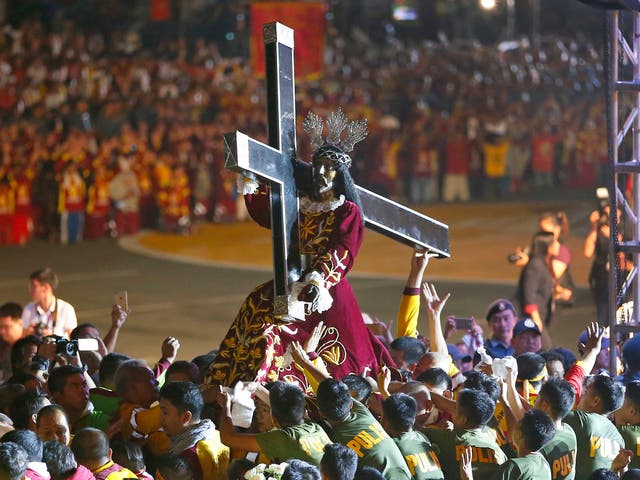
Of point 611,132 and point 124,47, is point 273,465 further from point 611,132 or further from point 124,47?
point 124,47

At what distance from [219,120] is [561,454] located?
70.8 feet

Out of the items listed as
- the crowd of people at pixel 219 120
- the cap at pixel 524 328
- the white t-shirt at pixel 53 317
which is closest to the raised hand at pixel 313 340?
the cap at pixel 524 328

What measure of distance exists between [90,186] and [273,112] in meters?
15.4

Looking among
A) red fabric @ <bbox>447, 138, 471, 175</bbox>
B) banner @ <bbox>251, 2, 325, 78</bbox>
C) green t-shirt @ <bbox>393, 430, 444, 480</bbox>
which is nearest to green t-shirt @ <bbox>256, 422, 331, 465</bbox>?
green t-shirt @ <bbox>393, 430, 444, 480</bbox>

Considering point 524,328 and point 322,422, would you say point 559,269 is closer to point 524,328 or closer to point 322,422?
point 524,328

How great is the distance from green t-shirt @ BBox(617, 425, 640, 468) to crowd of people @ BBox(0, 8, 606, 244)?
47.5ft

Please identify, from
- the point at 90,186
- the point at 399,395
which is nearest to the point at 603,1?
the point at 399,395

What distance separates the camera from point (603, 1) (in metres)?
7.70

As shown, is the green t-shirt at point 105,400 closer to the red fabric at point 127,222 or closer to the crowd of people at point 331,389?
the crowd of people at point 331,389

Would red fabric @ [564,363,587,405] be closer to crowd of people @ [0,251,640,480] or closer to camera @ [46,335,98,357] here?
crowd of people @ [0,251,640,480]

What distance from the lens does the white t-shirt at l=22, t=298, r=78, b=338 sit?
11.1 m

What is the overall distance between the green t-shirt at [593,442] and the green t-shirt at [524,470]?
0.66 meters

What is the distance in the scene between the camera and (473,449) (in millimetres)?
6668

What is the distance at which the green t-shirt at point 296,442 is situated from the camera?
21.2 ft
